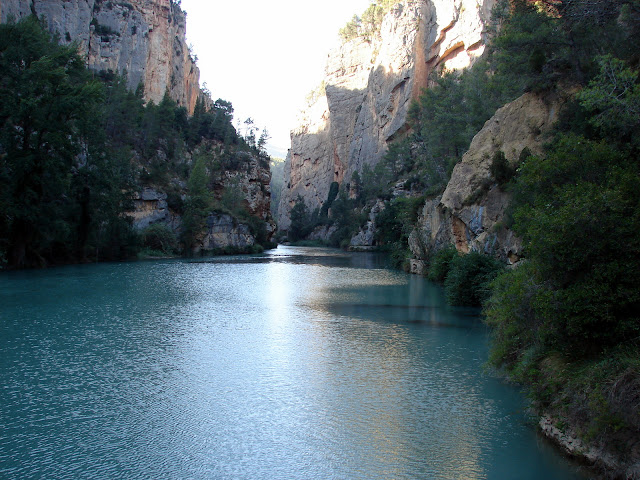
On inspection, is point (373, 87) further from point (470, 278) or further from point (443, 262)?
point (470, 278)

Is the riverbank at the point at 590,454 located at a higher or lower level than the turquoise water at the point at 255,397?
higher

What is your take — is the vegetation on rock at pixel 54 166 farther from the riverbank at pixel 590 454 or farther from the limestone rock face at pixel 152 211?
the riverbank at pixel 590 454

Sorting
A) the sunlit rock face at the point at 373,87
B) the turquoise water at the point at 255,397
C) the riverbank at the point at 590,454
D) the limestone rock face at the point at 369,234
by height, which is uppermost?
the sunlit rock face at the point at 373,87

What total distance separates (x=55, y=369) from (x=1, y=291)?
13.2 meters

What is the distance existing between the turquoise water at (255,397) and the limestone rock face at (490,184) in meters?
4.96

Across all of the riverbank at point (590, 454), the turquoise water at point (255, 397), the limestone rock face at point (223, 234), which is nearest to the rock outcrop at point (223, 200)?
the limestone rock face at point (223, 234)

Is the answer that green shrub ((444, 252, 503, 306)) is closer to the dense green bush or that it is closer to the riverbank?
the dense green bush

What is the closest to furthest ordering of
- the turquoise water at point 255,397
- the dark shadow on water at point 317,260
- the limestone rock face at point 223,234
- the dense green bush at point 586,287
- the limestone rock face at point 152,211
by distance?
1. the dense green bush at point 586,287
2. the turquoise water at point 255,397
3. the dark shadow on water at point 317,260
4. the limestone rock face at point 152,211
5. the limestone rock face at point 223,234

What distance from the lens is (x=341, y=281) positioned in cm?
2803

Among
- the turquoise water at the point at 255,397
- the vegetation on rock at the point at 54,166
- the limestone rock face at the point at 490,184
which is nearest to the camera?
the turquoise water at the point at 255,397

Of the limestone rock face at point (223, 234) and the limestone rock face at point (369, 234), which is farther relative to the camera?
the limestone rock face at point (369, 234)

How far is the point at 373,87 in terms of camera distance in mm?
85875

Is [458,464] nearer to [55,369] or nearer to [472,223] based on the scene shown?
[55,369]

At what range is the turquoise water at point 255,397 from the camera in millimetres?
6523
